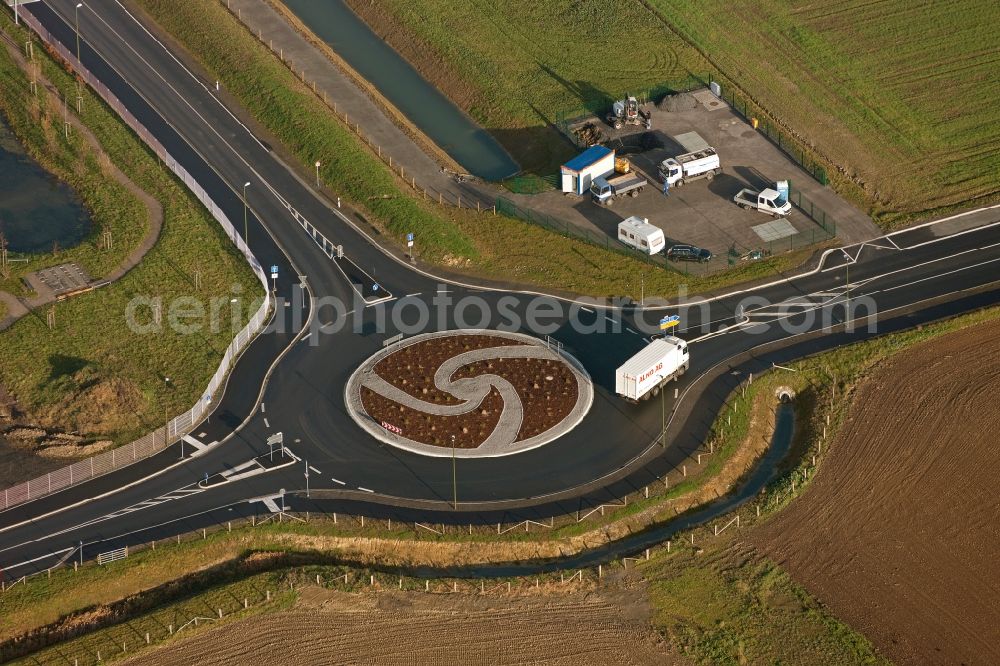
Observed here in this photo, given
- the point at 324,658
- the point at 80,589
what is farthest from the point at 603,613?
the point at 80,589

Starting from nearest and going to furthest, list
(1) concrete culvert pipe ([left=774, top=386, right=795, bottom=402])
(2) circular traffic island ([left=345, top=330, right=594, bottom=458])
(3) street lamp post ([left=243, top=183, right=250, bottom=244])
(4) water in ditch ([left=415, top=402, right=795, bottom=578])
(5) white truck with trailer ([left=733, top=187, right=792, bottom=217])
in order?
(4) water in ditch ([left=415, top=402, right=795, bottom=578]) < (2) circular traffic island ([left=345, top=330, right=594, bottom=458]) < (1) concrete culvert pipe ([left=774, top=386, right=795, bottom=402]) < (3) street lamp post ([left=243, top=183, right=250, bottom=244]) < (5) white truck with trailer ([left=733, top=187, right=792, bottom=217])

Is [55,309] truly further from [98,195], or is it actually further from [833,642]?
[833,642]

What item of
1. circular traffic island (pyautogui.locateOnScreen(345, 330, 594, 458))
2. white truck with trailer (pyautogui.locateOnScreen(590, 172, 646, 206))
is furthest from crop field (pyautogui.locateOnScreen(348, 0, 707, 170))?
circular traffic island (pyautogui.locateOnScreen(345, 330, 594, 458))

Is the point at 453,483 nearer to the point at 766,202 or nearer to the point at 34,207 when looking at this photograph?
the point at 766,202

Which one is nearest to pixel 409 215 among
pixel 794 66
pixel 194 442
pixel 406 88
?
pixel 406 88

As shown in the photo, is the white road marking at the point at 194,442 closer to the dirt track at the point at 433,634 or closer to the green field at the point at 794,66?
the dirt track at the point at 433,634

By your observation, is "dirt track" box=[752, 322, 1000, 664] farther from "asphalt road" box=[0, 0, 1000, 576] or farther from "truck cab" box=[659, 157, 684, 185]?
"truck cab" box=[659, 157, 684, 185]
